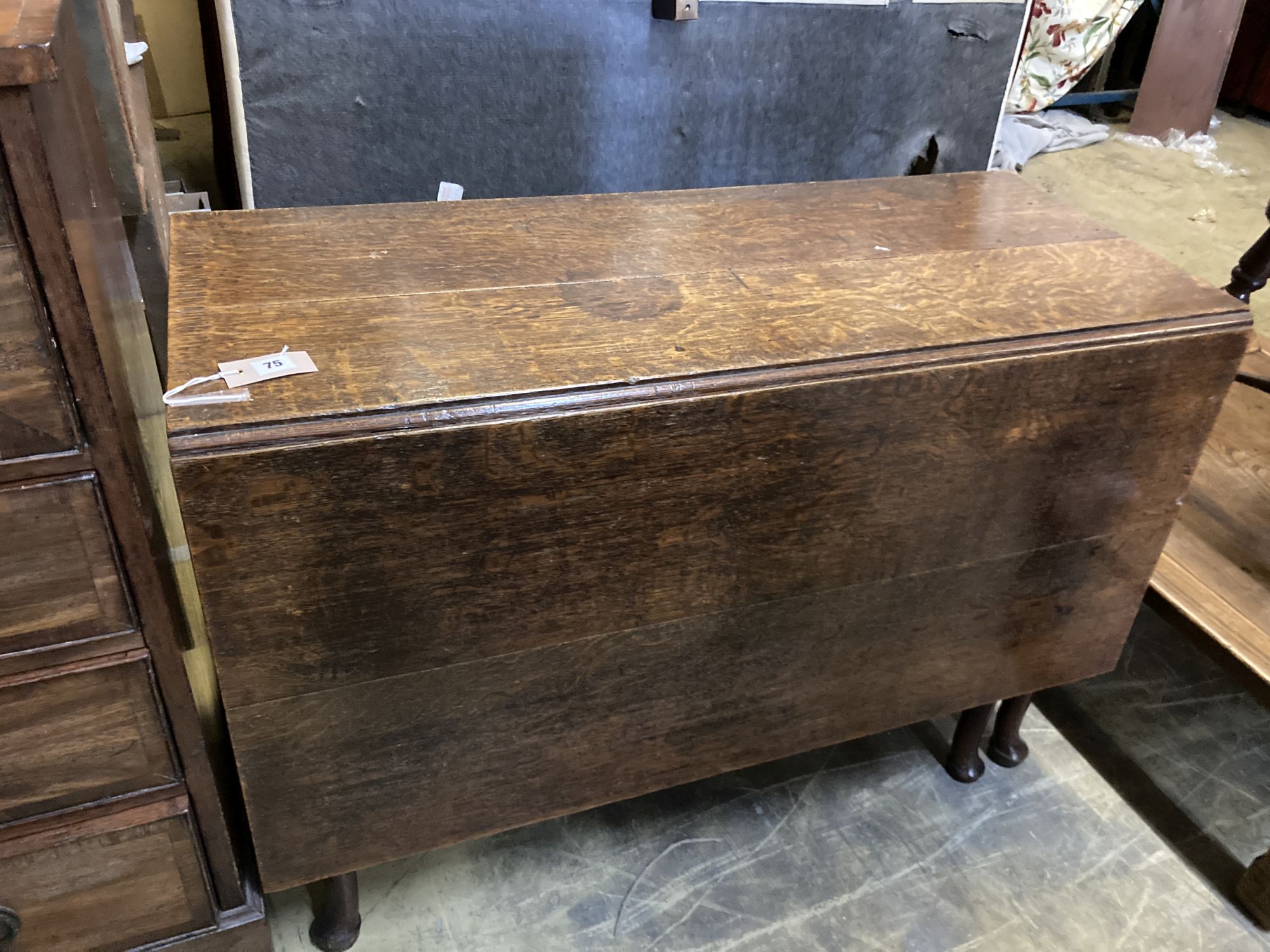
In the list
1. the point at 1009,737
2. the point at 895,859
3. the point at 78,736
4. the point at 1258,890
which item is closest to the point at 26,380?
the point at 78,736

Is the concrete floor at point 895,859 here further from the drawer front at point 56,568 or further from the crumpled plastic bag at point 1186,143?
the crumpled plastic bag at point 1186,143

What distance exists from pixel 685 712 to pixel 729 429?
0.34 meters

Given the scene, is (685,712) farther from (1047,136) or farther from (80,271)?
(1047,136)

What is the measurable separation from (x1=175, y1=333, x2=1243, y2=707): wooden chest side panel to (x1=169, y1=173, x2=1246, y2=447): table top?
35 millimetres

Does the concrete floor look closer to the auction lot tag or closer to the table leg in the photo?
the table leg

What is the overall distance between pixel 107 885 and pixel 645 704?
529 mm

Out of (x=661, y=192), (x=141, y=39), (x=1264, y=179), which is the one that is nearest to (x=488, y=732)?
(x=661, y=192)

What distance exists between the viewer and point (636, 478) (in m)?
0.81

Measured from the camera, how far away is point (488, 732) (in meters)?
0.91

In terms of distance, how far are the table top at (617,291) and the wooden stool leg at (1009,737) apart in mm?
597

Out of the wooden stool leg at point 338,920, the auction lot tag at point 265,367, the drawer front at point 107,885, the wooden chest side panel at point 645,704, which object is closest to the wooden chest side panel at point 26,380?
the auction lot tag at point 265,367

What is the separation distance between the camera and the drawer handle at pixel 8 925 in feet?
2.85

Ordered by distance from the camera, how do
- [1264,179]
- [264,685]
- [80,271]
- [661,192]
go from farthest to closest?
[1264,179], [661,192], [264,685], [80,271]

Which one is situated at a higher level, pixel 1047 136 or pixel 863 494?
pixel 863 494
